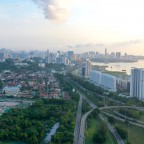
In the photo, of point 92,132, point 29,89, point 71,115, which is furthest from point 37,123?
point 29,89

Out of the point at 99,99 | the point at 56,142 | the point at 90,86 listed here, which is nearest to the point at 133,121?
the point at 56,142

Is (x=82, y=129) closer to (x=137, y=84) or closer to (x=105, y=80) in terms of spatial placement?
(x=137, y=84)

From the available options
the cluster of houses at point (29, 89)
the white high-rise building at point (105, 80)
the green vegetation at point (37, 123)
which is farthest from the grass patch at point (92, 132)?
the white high-rise building at point (105, 80)

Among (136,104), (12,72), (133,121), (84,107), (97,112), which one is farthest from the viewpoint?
(12,72)

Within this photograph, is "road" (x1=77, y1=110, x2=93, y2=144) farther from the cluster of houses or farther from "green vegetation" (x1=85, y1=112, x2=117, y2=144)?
the cluster of houses

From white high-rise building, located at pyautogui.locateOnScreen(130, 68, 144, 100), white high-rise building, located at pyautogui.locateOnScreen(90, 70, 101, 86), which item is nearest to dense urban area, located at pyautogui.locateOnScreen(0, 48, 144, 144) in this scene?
white high-rise building, located at pyautogui.locateOnScreen(130, 68, 144, 100)

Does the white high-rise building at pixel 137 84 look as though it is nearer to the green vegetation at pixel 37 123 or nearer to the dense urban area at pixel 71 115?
the dense urban area at pixel 71 115

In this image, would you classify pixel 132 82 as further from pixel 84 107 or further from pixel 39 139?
pixel 39 139

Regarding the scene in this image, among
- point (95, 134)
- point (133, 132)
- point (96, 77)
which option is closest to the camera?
point (95, 134)
